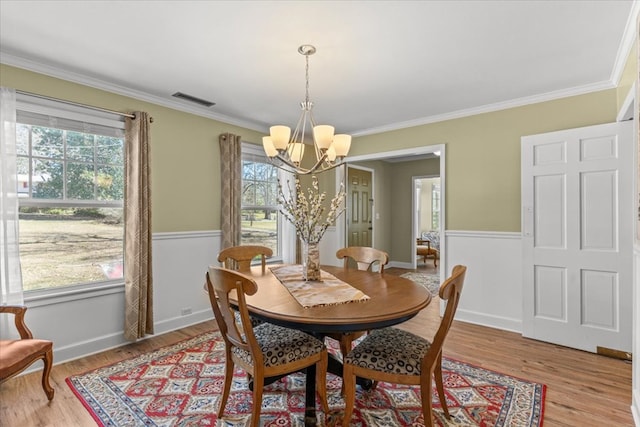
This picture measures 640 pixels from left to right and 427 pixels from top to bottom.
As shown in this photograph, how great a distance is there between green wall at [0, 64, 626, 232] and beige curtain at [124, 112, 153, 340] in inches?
8.3

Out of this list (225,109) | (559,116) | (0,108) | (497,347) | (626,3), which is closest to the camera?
(626,3)

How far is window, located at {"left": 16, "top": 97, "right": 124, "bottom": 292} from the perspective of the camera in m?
2.68

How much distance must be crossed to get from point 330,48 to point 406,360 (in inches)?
83.8

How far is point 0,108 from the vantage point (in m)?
2.44

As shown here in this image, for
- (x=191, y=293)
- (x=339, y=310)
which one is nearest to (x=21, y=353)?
(x=191, y=293)

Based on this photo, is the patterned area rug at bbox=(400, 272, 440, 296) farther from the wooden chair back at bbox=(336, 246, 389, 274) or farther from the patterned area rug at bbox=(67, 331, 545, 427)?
the patterned area rug at bbox=(67, 331, 545, 427)

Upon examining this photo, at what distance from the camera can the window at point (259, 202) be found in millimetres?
4438

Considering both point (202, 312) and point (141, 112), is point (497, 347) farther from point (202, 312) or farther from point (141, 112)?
point (141, 112)

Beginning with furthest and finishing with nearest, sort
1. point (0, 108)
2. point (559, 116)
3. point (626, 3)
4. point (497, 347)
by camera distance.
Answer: point (559, 116) → point (497, 347) → point (0, 108) → point (626, 3)

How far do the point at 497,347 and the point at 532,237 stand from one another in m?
1.15

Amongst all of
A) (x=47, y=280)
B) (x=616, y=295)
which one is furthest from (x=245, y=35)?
(x=616, y=295)

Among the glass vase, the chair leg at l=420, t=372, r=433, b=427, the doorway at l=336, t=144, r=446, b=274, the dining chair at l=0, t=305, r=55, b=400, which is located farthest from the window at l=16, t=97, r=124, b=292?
the doorway at l=336, t=144, r=446, b=274

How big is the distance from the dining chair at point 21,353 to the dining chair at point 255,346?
1218 millimetres

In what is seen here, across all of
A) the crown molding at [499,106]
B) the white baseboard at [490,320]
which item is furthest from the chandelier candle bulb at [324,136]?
the white baseboard at [490,320]
